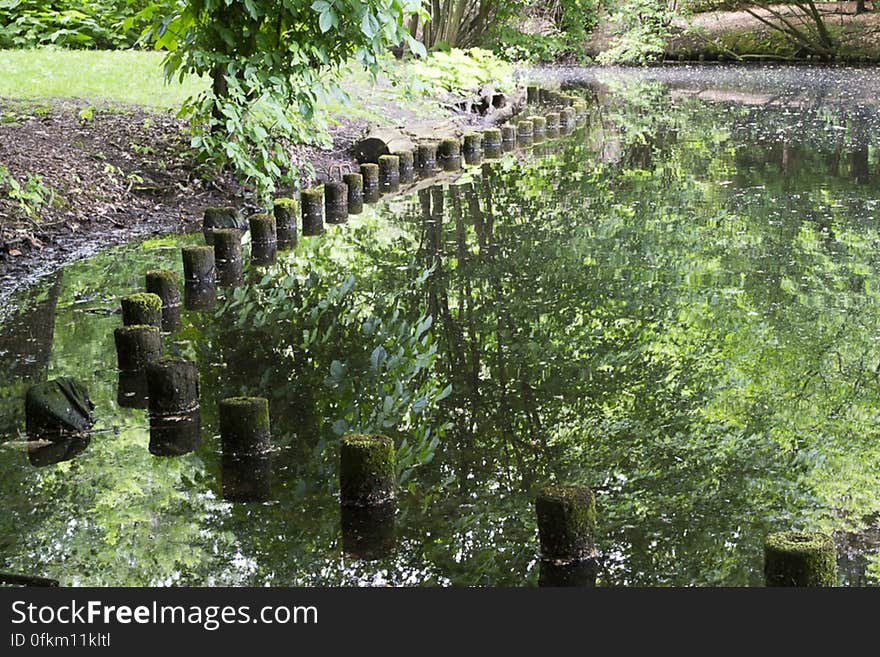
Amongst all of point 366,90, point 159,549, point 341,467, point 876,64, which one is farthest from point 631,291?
point 876,64

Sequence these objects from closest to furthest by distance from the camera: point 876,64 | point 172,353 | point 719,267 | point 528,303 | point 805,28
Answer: point 172,353, point 528,303, point 719,267, point 876,64, point 805,28

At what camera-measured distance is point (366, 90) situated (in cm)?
1750

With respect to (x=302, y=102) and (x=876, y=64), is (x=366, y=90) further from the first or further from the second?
(x=876, y=64)

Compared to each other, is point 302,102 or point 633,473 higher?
point 302,102

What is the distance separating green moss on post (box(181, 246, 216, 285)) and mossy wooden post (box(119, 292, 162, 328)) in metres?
1.41

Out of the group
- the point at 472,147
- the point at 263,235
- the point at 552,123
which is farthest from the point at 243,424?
the point at 552,123

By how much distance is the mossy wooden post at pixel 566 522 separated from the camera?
397 centimetres

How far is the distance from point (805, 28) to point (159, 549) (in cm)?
3679

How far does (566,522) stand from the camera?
13.1 feet

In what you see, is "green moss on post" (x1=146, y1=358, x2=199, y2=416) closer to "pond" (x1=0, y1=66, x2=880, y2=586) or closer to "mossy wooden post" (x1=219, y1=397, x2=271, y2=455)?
"pond" (x1=0, y1=66, x2=880, y2=586)

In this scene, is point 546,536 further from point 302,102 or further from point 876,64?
point 876,64

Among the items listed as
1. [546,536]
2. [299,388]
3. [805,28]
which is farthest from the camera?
[805,28]

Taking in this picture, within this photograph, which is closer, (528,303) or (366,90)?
(528,303)

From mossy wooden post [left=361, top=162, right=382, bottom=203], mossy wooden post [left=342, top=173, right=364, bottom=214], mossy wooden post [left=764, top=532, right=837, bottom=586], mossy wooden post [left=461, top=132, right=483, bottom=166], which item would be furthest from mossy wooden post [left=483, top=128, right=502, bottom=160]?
mossy wooden post [left=764, top=532, right=837, bottom=586]
